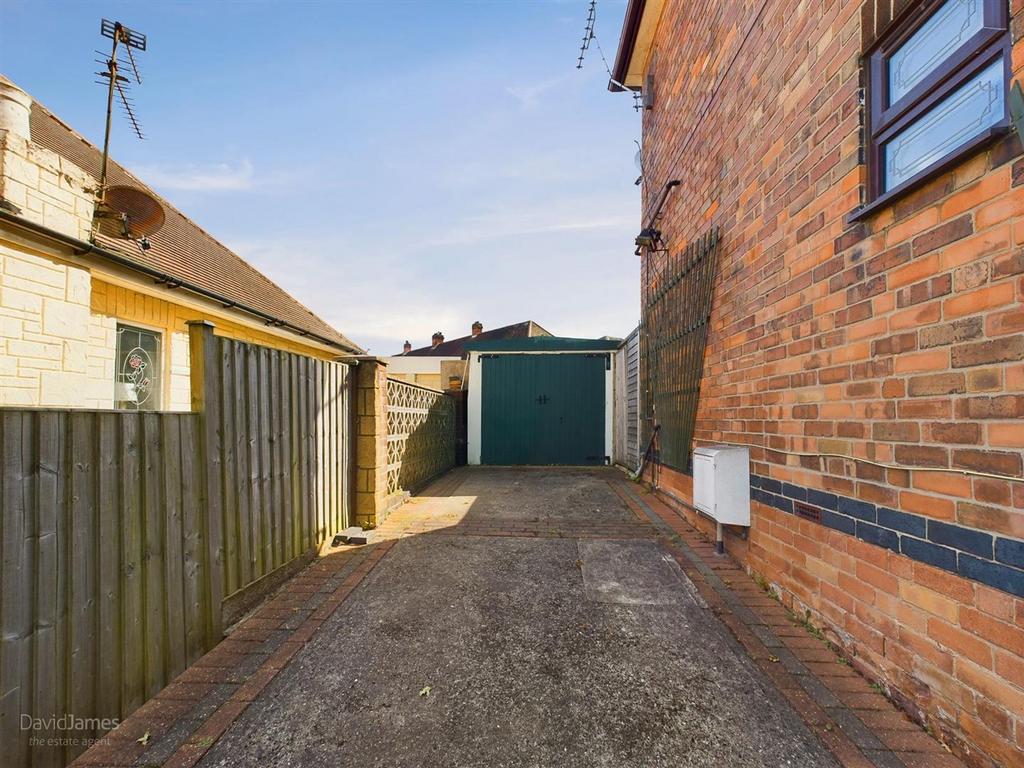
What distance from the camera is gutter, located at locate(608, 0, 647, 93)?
19.7 feet

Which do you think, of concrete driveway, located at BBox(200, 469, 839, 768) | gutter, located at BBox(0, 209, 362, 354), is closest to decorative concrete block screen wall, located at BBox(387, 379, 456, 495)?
concrete driveway, located at BBox(200, 469, 839, 768)

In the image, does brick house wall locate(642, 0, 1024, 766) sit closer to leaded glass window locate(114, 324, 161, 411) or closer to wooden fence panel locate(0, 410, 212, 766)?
wooden fence panel locate(0, 410, 212, 766)

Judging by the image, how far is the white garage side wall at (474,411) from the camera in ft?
32.7

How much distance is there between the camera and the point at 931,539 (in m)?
1.78

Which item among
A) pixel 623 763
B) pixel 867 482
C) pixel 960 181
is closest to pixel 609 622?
pixel 623 763

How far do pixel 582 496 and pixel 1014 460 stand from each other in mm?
4925

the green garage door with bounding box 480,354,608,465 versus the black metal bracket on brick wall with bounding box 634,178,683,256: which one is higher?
the black metal bracket on brick wall with bounding box 634,178,683,256

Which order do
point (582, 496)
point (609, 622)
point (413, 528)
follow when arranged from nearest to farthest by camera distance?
point (609, 622) < point (413, 528) < point (582, 496)

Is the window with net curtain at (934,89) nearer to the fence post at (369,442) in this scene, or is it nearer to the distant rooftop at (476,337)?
the fence post at (369,442)

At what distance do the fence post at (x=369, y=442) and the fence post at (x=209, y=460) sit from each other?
1.92 meters

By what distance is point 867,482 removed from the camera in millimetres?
2146

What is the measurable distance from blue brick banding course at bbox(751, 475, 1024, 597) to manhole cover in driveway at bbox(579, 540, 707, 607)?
105 centimetres

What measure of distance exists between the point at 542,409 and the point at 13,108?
8.41m

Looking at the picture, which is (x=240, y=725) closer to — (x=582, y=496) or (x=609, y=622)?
(x=609, y=622)
